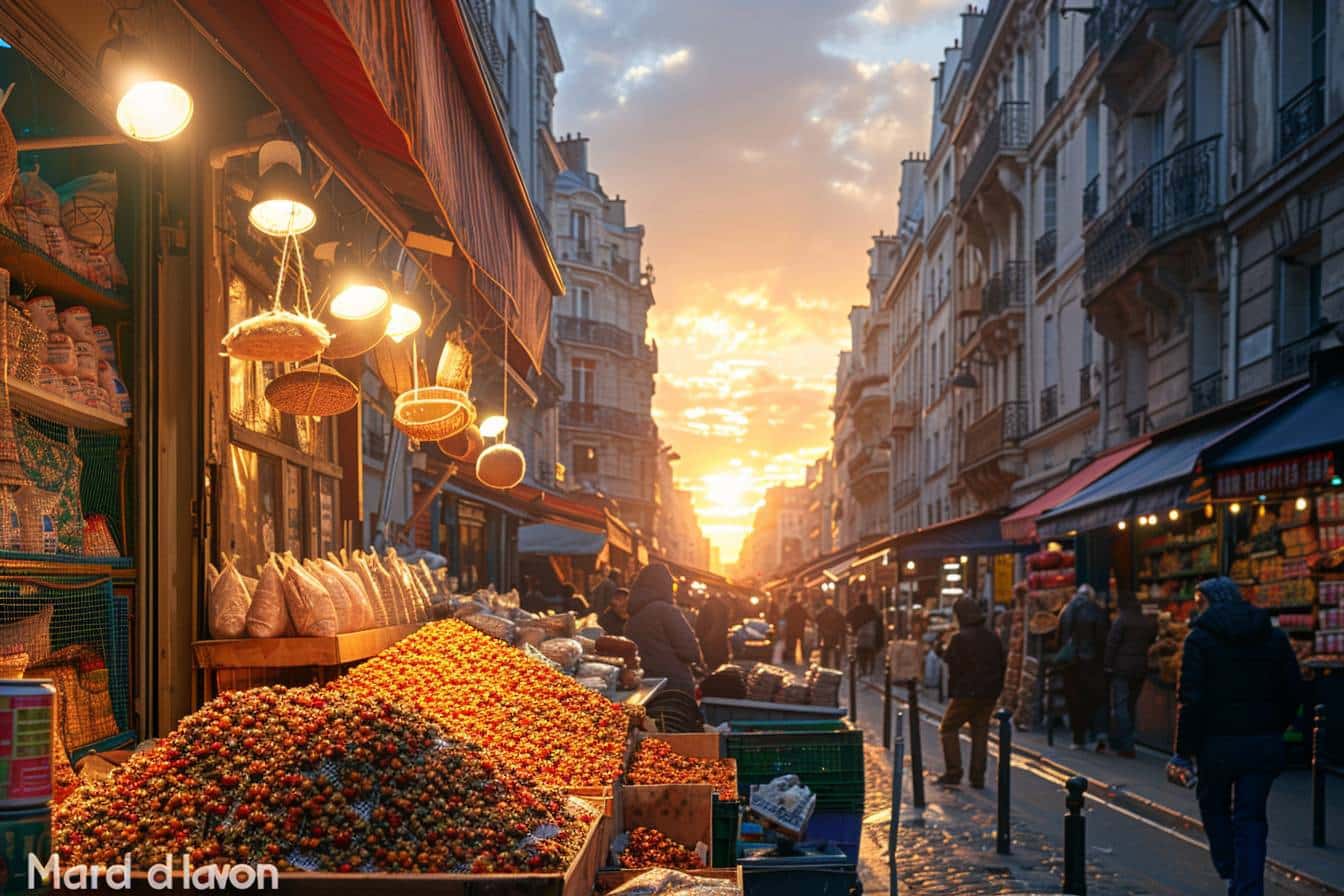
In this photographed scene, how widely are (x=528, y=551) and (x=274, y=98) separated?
16309 millimetres

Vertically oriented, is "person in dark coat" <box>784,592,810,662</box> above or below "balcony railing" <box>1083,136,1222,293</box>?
below

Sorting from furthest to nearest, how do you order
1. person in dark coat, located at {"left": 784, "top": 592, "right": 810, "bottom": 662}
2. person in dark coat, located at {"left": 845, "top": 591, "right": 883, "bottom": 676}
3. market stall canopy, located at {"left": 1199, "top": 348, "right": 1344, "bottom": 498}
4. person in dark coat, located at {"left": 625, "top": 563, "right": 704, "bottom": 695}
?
person in dark coat, located at {"left": 784, "top": 592, "right": 810, "bottom": 662} → person in dark coat, located at {"left": 845, "top": 591, "right": 883, "bottom": 676} → market stall canopy, located at {"left": 1199, "top": 348, "right": 1344, "bottom": 498} → person in dark coat, located at {"left": 625, "top": 563, "right": 704, "bottom": 695}

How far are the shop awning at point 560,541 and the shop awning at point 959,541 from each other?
238 inches

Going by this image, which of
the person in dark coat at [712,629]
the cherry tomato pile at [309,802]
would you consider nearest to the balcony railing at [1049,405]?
the person in dark coat at [712,629]

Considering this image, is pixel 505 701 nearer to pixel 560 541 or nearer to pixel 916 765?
pixel 916 765

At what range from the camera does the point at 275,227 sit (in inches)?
201

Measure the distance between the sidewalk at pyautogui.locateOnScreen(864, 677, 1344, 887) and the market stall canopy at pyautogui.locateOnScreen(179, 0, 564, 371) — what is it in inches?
265

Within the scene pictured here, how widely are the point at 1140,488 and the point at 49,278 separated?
39.4 ft

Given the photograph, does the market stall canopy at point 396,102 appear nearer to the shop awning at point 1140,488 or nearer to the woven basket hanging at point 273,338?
the woven basket hanging at point 273,338

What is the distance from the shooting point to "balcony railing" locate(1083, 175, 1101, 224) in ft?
78.3

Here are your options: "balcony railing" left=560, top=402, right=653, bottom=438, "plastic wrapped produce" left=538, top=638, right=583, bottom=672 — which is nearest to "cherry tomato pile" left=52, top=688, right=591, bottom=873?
"plastic wrapped produce" left=538, top=638, right=583, bottom=672

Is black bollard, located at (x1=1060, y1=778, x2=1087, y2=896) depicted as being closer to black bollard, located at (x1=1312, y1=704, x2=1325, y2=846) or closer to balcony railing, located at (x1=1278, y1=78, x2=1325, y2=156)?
black bollard, located at (x1=1312, y1=704, x2=1325, y2=846)

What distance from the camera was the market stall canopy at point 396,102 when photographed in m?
3.50

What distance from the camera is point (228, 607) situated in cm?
489
